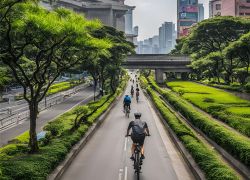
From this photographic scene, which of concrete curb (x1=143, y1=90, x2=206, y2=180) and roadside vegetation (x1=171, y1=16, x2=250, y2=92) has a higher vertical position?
roadside vegetation (x1=171, y1=16, x2=250, y2=92)

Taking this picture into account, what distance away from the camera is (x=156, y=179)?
13922 millimetres

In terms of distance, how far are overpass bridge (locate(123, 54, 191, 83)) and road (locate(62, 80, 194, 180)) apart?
63980mm

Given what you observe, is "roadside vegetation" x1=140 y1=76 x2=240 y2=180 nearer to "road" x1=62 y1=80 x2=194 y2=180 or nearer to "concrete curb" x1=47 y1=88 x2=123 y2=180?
"road" x1=62 y1=80 x2=194 y2=180

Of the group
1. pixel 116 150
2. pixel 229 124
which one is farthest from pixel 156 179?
pixel 229 124

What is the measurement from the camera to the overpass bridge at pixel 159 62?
3479 inches

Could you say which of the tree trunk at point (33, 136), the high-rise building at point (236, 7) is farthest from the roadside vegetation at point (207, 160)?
the high-rise building at point (236, 7)

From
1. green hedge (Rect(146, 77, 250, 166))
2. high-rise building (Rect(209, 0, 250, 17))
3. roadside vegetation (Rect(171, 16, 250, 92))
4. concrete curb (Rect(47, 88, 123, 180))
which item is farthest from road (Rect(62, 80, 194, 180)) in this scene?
high-rise building (Rect(209, 0, 250, 17))

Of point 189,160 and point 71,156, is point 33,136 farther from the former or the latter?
point 189,160

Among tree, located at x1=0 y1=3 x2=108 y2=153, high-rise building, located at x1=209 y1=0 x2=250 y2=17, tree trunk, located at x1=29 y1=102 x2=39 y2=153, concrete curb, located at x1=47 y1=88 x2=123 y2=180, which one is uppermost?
high-rise building, located at x1=209 y1=0 x2=250 y2=17

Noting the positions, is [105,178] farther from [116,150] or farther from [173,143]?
[173,143]

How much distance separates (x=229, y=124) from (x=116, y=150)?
8.32 m

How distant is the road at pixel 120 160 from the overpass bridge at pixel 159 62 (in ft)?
210

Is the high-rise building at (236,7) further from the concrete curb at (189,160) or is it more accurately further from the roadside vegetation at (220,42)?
the concrete curb at (189,160)

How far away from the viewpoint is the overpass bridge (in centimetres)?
8838
